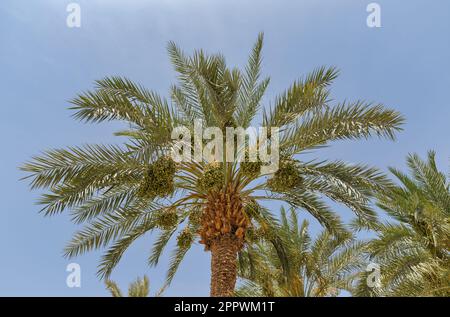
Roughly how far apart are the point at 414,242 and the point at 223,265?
181 inches

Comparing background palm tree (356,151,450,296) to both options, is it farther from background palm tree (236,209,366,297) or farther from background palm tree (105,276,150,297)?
background palm tree (105,276,150,297)

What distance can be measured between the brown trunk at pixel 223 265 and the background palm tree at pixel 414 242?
11.4 ft

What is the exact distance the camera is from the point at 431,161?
14.5 metres

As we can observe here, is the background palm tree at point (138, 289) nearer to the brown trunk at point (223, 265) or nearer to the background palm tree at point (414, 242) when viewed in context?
the brown trunk at point (223, 265)

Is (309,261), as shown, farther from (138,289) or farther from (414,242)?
(138,289)

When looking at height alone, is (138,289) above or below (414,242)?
below

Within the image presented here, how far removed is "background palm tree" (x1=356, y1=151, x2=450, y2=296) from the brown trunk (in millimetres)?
3478

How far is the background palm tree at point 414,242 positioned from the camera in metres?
10.1

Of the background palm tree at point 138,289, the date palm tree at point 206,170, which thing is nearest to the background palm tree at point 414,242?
the date palm tree at point 206,170

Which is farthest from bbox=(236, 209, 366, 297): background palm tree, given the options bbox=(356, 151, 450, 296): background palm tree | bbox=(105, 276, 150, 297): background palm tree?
bbox=(105, 276, 150, 297): background palm tree

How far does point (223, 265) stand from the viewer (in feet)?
34.7

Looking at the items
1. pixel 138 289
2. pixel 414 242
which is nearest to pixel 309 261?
pixel 414 242

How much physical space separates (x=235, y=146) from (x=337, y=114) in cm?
221
